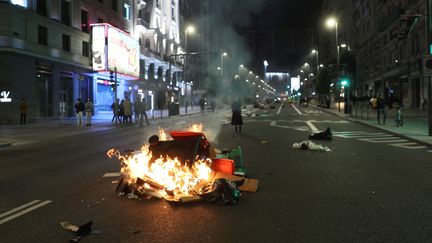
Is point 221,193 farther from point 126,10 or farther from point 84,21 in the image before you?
point 126,10

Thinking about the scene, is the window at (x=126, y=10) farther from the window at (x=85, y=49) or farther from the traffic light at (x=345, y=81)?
the traffic light at (x=345, y=81)

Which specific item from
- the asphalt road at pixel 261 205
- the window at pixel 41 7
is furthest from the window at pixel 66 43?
the asphalt road at pixel 261 205

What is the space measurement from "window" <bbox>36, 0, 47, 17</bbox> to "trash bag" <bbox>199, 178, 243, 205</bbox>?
Answer: 28.5 meters

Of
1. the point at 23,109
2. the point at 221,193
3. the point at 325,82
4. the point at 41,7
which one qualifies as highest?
the point at 41,7

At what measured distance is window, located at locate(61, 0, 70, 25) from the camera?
34.2 metres

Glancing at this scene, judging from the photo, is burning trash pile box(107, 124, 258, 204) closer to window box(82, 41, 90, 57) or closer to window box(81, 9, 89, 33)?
window box(82, 41, 90, 57)

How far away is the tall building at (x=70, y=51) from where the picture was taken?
2791 centimetres

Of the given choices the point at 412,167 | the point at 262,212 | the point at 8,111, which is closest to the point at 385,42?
the point at 8,111

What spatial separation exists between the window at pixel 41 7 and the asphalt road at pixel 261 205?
22.8m

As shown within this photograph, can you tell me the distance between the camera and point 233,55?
10769cm

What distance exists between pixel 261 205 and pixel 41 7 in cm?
2973

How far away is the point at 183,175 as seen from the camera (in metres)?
7.04

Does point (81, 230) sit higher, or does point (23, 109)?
point (23, 109)

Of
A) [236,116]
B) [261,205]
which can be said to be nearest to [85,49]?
[236,116]
